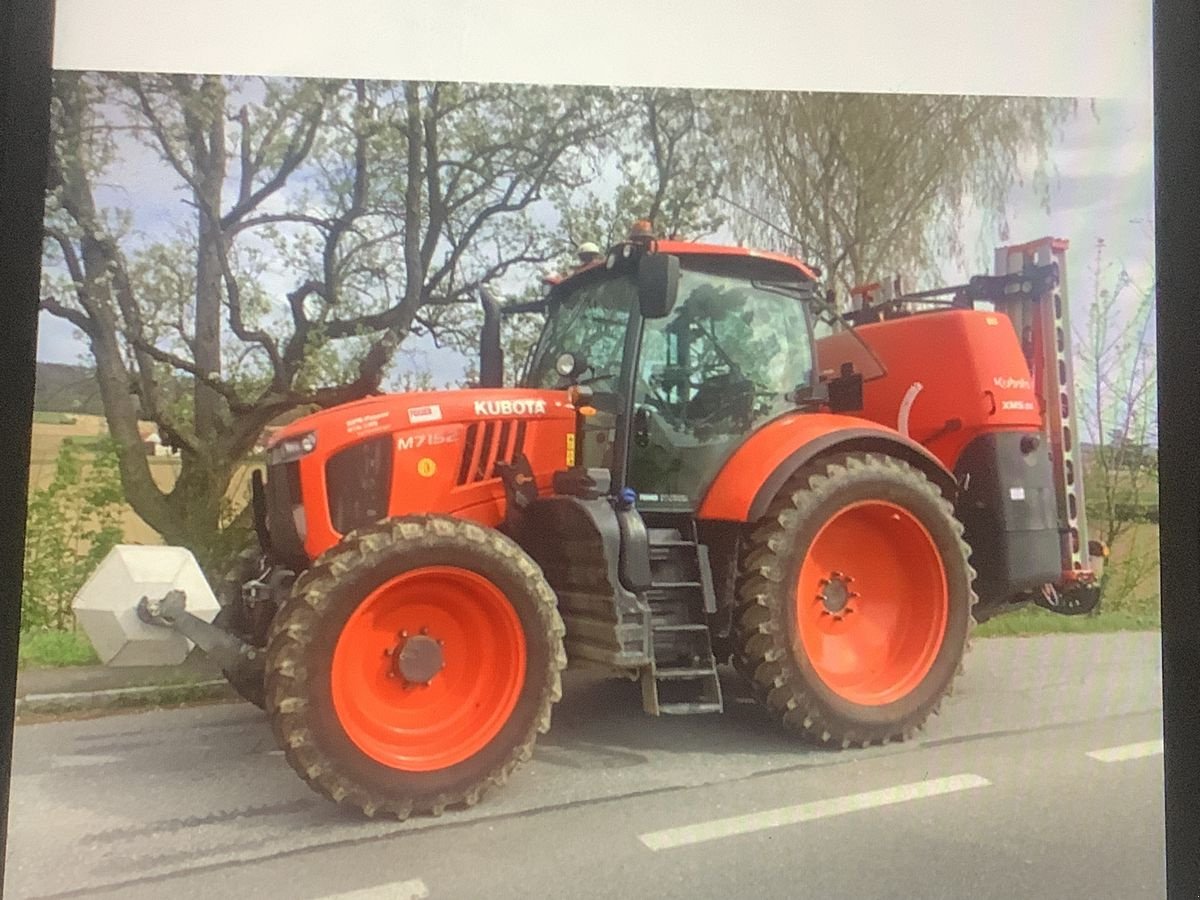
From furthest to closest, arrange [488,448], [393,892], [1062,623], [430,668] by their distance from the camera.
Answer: [1062,623], [488,448], [430,668], [393,892]

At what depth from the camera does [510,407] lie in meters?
1.53

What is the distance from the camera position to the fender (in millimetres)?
1551

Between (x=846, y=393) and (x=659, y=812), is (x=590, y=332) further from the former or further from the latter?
(x=659, y=812)

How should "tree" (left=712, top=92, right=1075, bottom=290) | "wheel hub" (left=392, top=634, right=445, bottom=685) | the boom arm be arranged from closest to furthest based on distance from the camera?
"wheel hub" (left=392, top=634, right=445, bottom=685) → "tree" (left=712, top=92, right=1075, bottom=290) → the boom arm

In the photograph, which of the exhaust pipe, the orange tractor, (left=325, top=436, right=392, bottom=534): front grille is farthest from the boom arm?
(left=325, top=436, right=392, bottom=534): front grille

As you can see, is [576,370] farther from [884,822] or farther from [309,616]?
[884,822]

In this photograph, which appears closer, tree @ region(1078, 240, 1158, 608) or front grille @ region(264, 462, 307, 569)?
front grille @ region(264, 462, 307, 569)

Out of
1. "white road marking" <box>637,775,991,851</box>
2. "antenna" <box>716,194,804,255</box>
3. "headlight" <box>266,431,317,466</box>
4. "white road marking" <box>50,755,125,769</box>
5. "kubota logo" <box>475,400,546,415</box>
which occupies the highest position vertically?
"antenna" <box>716,194,804,255</box>

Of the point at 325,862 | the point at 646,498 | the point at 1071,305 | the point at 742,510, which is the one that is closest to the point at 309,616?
the point at 325,862

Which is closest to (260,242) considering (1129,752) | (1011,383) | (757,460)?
(757,460)

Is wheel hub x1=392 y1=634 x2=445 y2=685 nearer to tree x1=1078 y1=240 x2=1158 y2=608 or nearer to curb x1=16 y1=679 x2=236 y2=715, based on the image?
curb x1=16 y1=679 x2=236 y2=715

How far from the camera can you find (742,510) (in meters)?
1.55

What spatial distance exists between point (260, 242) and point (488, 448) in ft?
1.68

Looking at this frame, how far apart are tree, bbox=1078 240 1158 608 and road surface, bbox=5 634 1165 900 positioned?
0.16 meters
